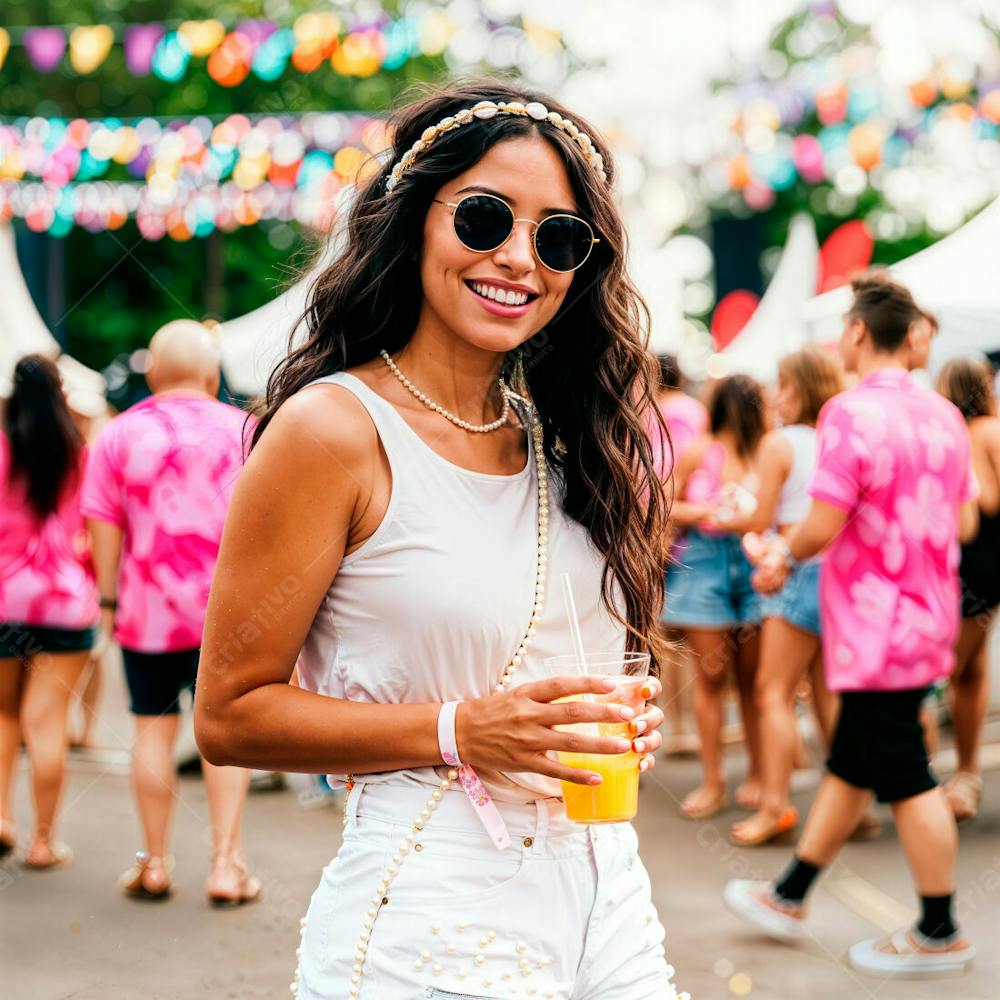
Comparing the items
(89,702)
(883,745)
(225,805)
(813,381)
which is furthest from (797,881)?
(89,702)

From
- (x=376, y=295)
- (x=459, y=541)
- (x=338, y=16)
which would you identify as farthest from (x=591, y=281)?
(x=338, y=16)

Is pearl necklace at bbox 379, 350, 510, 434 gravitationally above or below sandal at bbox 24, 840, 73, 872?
above

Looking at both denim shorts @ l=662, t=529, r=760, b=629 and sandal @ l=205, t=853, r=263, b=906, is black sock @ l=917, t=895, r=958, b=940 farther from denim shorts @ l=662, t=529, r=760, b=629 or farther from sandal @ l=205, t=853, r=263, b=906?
sandal @ l=205, t=853, r=263, b=906

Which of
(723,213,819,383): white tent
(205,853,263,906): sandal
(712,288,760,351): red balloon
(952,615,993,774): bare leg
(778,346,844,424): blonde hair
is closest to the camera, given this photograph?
(205,853,263,906): sandal

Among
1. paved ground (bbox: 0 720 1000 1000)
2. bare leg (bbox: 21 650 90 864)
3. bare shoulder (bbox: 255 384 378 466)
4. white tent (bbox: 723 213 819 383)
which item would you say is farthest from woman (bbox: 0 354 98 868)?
white tent (bbox: 723 213 819 383)

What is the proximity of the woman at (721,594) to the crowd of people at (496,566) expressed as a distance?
2 centimetres

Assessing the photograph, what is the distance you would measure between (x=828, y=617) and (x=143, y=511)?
8.36 ft

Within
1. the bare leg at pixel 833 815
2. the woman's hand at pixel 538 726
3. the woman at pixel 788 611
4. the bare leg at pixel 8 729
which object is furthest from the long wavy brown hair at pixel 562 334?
the bare leg at pixel 8 729

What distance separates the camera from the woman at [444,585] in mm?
1673

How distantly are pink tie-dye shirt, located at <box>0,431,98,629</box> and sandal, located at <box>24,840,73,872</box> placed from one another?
3.06 ft

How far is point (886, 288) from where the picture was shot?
467cm

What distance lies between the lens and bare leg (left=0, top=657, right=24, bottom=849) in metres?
5.59

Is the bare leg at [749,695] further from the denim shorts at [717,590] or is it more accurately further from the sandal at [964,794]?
the sandal at [964,794]

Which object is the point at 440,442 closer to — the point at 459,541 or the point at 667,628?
the point at 459,541
